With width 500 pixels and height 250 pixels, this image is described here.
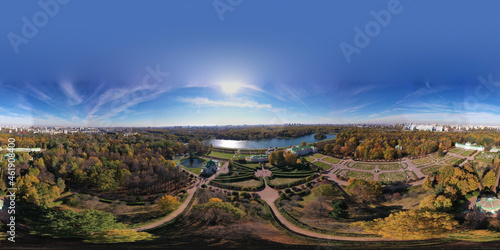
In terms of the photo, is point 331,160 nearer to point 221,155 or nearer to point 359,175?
point 359,175

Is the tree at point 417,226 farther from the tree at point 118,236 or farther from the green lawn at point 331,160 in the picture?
the tree at point 118,236

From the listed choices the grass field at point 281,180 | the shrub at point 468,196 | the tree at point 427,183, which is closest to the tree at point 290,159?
the grass field at point 281,180

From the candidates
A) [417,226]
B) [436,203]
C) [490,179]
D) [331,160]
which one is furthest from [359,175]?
[490,179]

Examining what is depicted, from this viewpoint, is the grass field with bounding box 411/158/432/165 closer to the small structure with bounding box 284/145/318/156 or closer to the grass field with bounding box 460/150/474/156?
the grass field with bounding box 460/150/474/156

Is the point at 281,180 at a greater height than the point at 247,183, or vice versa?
the point at 281,180

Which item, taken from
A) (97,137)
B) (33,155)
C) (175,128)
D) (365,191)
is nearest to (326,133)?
(365,191)

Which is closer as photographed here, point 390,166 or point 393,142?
point 390,166

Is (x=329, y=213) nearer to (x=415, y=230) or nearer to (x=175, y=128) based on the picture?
(x=415, y=230)

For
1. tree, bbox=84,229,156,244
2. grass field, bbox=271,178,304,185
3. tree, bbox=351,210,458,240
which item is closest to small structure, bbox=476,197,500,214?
tree, bbox=351,210,458,240
